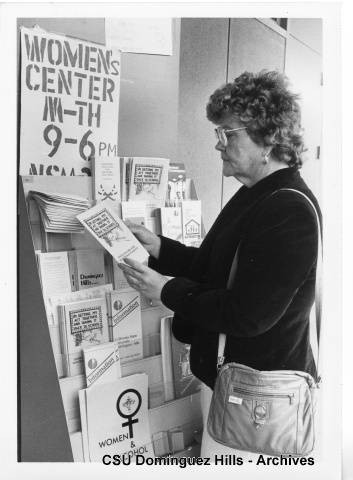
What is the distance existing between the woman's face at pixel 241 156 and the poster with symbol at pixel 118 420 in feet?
2.93

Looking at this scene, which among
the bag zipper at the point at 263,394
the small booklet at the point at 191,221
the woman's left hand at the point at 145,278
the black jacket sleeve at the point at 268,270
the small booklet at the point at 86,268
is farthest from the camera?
the small booklet at the point at 191,221

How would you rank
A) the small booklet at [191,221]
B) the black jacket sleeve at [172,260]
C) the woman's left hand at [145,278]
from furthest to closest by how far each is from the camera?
1. the small booklet at [191,221]
2. the black jacket sleeve at [172,260]
3. the woman's left hand at [145,278]

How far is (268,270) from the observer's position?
174 centimetres

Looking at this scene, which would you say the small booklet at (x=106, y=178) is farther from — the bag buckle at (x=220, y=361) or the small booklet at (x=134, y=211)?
the bag buckle at (x=220, y=361)

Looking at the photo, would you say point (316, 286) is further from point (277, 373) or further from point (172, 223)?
point (172, 223)

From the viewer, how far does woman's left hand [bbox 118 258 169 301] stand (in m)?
1.97

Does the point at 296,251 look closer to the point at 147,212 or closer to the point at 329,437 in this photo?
the point at 147,212

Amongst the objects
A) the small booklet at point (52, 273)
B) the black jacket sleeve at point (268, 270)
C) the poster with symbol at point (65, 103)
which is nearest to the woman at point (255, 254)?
the black jacket sleeve at point (268, 270)

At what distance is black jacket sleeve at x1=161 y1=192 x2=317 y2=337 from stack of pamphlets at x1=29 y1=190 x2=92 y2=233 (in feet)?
1.90

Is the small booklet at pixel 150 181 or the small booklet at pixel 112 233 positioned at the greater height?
the small booklet at pixel 150 181

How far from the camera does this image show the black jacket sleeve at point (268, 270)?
1.76 meters

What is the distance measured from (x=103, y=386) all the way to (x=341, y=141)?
1316mm

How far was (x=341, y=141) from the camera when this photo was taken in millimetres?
2115
